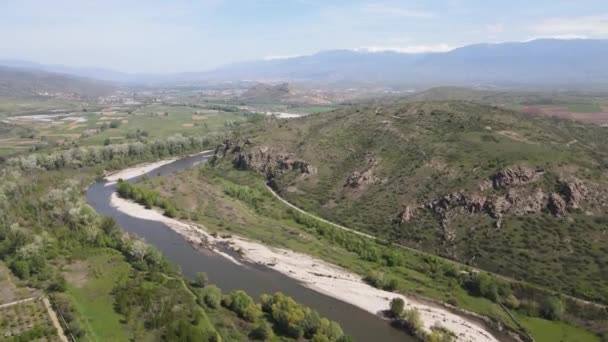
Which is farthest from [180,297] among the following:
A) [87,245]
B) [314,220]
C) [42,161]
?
[42,161]

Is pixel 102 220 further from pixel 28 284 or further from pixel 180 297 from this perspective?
pixel 180 297

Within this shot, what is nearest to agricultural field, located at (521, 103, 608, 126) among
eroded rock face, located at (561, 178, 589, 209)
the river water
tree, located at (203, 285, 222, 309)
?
eroded rock face, located at (561, 178, 589, 209)

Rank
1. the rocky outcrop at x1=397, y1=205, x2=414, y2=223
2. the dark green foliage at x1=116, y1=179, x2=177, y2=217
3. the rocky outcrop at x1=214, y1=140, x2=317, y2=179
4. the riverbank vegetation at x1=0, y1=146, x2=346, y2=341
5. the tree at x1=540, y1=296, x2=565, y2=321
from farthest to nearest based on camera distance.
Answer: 1. the rocky outcrop at x1=214, y1=140, x2=317, y2=179
2. the dark green foliage at x1=116, y1=179, x2=177, y2=217
3. the rocky outcrop at x1=397, y1=205, x2=414, y2=223
4. the tree at x1=540, y1=296, x2=565, y2=321
5. the riverbank vegetation at x1=0, y1=146, x2=346, y2=341

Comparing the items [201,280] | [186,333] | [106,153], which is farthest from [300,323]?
[106,153]

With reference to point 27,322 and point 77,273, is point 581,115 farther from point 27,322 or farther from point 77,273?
point 27,322

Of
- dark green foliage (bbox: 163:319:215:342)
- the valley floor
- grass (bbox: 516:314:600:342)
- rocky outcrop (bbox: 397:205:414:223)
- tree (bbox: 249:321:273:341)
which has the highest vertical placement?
rocky outcrop (bbox: 397:205:414:223)

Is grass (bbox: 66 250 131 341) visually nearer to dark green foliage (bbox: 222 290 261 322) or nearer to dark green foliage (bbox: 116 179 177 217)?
dark green foliage (bbox: 222 290 261 322)

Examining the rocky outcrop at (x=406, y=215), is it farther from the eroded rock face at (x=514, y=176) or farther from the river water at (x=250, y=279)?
the river water at (x=250, y=279)
